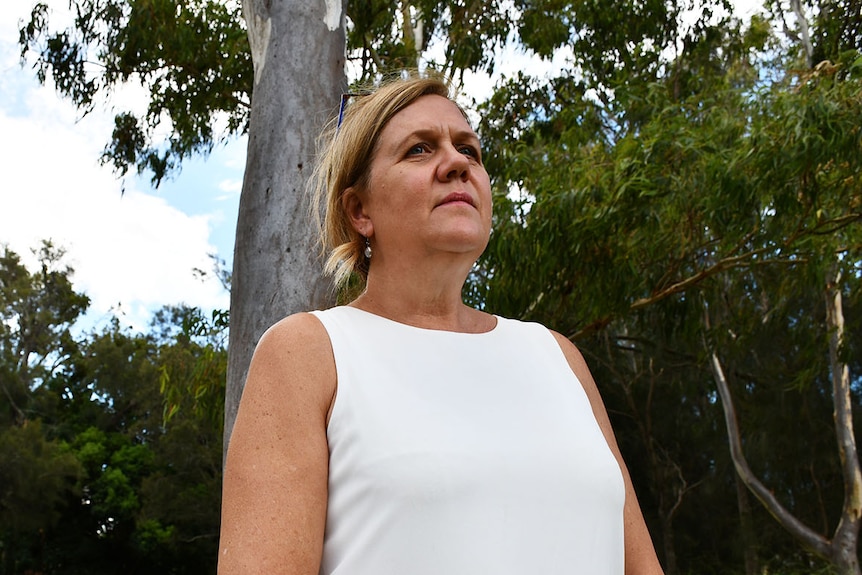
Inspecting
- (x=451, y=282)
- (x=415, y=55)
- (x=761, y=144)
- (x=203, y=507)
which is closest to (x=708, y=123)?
(x=761, y=144)

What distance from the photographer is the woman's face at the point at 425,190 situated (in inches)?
48.5

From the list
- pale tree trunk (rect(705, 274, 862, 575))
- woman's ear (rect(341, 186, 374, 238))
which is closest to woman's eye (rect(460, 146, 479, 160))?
woman's ear (rect(341, 186, 374, 238))

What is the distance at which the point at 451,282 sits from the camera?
1.28 m

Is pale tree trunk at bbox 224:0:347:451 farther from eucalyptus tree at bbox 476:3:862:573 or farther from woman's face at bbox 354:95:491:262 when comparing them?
eucalyptus tree at bbox 476:3:862:573

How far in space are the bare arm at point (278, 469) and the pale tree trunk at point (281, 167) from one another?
4.69 feet

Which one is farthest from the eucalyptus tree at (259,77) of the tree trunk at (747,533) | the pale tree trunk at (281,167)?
the tree trunk at (747,533)

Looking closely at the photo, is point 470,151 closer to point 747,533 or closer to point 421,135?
point 421,135

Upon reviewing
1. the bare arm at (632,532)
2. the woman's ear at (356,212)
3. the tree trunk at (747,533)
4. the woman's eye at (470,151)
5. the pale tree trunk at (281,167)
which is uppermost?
the pale tree trunk at (281,167)

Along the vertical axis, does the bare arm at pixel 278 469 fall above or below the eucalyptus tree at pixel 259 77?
below

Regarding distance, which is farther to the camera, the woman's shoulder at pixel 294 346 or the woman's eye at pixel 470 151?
the woman's eye at pixel 470 151

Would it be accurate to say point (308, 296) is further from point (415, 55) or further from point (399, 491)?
point (415, 55)

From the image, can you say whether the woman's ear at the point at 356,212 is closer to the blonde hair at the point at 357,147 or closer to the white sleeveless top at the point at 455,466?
the blonde hair at the point at 357,147

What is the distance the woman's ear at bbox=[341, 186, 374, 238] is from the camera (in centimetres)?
131

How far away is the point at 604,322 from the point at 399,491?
4.92 metres
